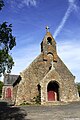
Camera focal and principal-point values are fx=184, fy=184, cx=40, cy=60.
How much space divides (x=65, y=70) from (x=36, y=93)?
648cm

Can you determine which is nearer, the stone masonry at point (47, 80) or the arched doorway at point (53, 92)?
the stone masonry at point (47, 80)

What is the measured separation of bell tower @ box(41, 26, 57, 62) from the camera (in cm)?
3055

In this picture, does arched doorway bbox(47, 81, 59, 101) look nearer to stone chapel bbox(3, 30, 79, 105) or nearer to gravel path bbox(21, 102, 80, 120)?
stone chapel bbox(3, 30, 79, 105)

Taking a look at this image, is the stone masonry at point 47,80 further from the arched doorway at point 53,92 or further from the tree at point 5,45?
the tree at point 5,45

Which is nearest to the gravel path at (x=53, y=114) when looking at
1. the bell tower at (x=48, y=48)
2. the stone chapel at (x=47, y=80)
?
the stone chapel at (x=47, y=80)

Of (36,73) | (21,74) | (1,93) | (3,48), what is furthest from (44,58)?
(1,93)

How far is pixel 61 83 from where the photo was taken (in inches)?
1113

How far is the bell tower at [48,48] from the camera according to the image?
30.5m

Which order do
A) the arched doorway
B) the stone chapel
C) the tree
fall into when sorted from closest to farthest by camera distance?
the tree < the stone chapel < the arched doorway

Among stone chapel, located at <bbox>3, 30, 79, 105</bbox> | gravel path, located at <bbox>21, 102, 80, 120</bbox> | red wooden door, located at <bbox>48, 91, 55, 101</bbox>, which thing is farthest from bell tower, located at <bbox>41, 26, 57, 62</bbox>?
gravel path, located at <bbox>21, 102, 80, 120</bbox>

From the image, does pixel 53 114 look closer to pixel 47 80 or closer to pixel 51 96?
pixel 47 80

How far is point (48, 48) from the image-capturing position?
3098 centimetres

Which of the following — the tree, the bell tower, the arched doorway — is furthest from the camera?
the bell tower

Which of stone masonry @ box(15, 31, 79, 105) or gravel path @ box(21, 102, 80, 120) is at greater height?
stone masonry @ box(15, 31, 79, 105)
